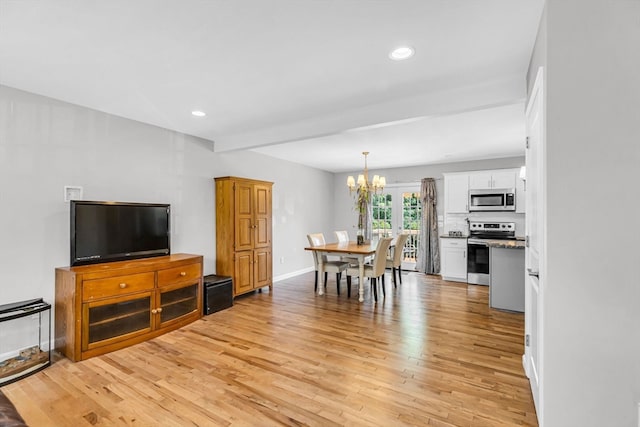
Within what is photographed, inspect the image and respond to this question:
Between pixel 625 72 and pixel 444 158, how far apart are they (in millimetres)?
4927

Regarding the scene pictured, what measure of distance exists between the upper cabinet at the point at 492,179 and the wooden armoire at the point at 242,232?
13.8ft

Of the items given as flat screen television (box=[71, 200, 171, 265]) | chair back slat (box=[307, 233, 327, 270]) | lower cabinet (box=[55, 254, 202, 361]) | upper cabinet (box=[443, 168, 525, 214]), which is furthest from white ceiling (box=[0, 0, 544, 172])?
upper cabinet (box=[443, 168, 525, 214])

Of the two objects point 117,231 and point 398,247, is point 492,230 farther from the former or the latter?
point 117,231

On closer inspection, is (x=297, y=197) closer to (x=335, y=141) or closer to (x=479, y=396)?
(x=335, y=141)

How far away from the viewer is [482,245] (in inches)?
224

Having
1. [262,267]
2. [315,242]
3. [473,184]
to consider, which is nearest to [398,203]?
[473,184]

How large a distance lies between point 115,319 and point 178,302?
69cm

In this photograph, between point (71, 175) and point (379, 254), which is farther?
point (379, 254)

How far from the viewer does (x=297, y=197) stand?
6.79 metres

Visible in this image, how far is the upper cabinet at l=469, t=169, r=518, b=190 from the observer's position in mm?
5832

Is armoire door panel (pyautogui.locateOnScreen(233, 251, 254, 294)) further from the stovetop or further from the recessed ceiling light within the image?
the stovetop

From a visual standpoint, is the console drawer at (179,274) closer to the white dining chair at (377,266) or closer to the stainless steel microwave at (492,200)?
the white dining chair at (377,266)

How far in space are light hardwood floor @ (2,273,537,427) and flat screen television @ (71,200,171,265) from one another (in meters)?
1.01

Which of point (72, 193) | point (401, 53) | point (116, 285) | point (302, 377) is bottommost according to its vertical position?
point (302, 377)
